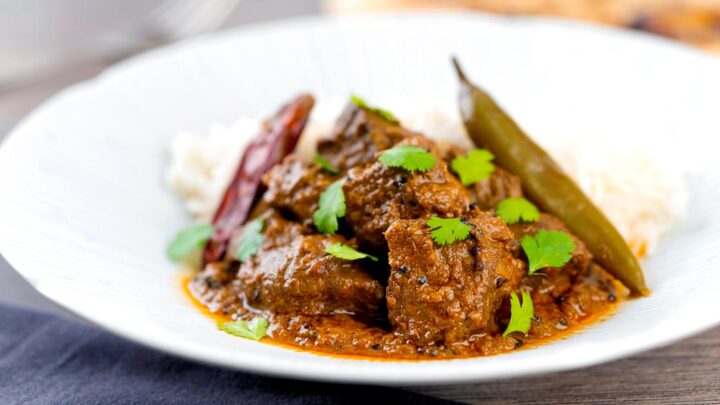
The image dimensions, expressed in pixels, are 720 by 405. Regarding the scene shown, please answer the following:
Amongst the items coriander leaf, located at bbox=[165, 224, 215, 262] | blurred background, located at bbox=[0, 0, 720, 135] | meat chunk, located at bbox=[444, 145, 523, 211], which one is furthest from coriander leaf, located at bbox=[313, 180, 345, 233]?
blurred background, located at bbox=[0, 0, 720, 135]

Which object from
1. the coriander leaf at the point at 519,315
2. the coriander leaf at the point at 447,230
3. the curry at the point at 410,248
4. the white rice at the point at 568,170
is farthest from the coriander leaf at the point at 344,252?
the white rice at the point at 568,170

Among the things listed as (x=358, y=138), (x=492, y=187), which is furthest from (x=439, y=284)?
(x=358, y=138)

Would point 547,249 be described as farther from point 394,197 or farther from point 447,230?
point 394,197

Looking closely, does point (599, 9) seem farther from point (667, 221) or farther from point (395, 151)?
point (395, 151)

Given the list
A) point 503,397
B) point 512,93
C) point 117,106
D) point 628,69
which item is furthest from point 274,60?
point 503,397

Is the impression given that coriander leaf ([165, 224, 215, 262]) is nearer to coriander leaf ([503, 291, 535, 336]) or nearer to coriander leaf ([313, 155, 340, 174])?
coriander leaf ([313, 155, 340, 174])
